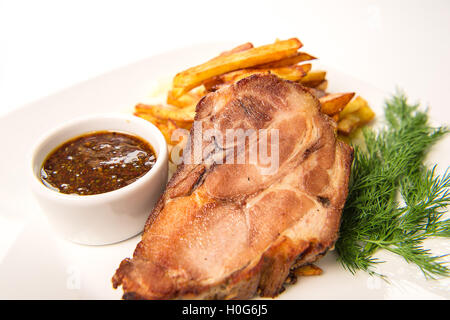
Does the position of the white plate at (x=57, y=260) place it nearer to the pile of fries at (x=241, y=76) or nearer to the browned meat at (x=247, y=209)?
the browned meat at (x=247, y=209)

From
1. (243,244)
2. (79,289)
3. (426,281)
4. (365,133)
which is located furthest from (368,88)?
(79,289)

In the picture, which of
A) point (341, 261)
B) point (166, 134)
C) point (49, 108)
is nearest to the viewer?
point (341, 261)

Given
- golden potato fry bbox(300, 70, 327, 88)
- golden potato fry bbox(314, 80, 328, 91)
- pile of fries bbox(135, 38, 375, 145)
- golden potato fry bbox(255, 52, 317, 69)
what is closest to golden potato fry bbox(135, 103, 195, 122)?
pile of fries bbox(135, 38, 375, 145)

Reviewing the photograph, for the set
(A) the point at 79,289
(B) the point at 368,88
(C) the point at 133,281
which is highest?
(B) the point at 368,88

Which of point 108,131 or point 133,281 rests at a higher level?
point 108,131

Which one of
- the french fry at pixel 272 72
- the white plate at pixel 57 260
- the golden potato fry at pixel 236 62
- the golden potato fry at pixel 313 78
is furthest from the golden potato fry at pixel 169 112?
the golden potato fry at pixel 313 78

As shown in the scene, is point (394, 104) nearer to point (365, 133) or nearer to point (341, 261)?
point (365, 133)
